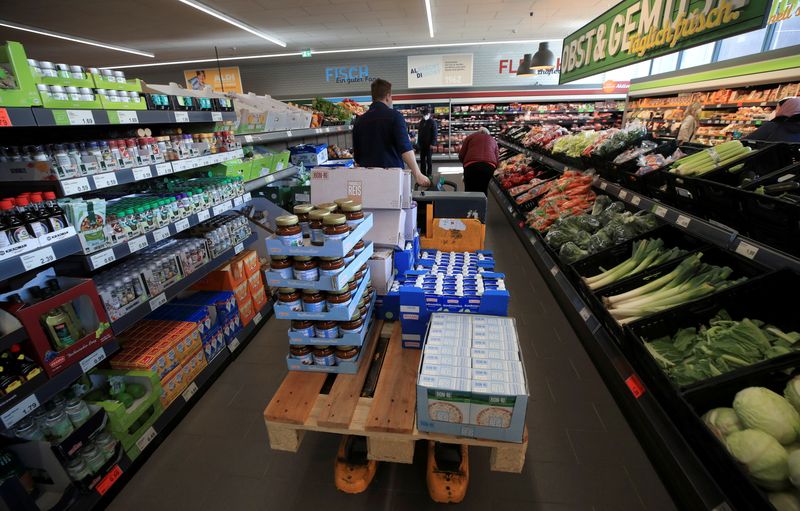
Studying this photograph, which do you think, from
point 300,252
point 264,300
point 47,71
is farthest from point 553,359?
point 47,71

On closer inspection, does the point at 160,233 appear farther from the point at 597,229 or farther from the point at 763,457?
the point at 597,229

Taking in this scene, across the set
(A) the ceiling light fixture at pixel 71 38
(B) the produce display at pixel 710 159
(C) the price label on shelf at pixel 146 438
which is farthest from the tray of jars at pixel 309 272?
(A) the ceiling light fixture at pixel 71 38

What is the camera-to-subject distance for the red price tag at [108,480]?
174 centimetres

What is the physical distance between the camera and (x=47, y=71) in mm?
1646

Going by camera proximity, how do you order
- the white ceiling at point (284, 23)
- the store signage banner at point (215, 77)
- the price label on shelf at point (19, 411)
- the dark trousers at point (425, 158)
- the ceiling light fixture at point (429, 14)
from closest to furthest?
the price label on shelf at point (19, 411) < the white ceiling at point (284, 23) < the ceiling light fixture at point (429, 14) < the dark trousers at point (425, 158) < the store signage banner at point (215, 77)

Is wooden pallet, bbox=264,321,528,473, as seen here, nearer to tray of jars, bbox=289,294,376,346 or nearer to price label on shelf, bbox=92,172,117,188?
tray of jars, bbox=289,294,376,346

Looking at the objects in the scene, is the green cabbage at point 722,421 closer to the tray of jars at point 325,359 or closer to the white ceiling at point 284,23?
the tray of jars at point 325,359

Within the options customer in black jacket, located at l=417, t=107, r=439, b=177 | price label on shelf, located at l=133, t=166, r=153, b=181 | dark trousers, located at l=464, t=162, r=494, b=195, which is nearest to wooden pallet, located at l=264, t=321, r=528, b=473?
price label on shelf, located at l=133, t=166, r=153, b=181

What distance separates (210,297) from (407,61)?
42.5 feet

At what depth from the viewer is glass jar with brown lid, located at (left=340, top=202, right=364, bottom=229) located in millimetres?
1691

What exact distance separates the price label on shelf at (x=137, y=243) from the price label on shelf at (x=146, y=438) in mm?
1018

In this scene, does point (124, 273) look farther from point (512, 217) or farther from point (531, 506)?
point (512, 217)

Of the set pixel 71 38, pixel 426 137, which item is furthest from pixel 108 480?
pixel 71 38

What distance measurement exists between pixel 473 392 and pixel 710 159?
2166 millimetres
